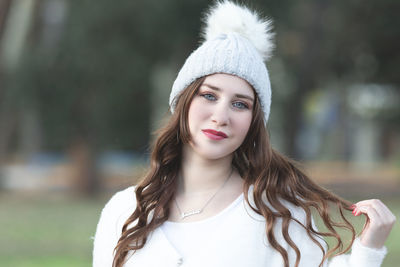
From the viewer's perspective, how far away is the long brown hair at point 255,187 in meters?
2.79

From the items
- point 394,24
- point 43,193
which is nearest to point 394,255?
point 394,24

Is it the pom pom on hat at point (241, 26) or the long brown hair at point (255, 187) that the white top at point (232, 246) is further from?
the pom pom on hat at point (241, 26)

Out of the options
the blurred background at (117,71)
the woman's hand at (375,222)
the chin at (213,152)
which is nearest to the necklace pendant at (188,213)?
the chin at (213,152)

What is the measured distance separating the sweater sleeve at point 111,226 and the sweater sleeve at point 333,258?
2.32 ft

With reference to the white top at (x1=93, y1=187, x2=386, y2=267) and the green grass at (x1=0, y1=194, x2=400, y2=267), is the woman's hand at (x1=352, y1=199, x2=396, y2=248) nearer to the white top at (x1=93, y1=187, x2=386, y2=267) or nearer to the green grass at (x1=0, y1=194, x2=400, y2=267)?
the white top at (x1=93, y1=187, x2=386, y2=267)

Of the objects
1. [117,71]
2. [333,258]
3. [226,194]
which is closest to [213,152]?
[226,194]

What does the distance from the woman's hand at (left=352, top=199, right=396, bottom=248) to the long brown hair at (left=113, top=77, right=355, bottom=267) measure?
15cm

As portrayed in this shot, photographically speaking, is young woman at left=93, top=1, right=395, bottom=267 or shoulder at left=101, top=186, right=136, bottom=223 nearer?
young woman at left=93, top=1, right=395, bottom=267

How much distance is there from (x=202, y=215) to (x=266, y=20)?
0.93 meters

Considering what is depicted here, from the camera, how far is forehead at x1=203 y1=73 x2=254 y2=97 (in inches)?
110

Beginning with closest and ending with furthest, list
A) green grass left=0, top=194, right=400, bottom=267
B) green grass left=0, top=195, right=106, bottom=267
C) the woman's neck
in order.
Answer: the woman's neck
green grass left=0, top=194, right=400, bottom=267
green grass left=0, top=195, right=106, bottom=267

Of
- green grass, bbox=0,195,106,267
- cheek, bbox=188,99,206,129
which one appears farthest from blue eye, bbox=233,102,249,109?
green grass, bbox=0,195,106,267

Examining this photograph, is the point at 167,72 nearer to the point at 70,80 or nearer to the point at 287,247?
the point at 70,80

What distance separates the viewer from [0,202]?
18141 millimetres
